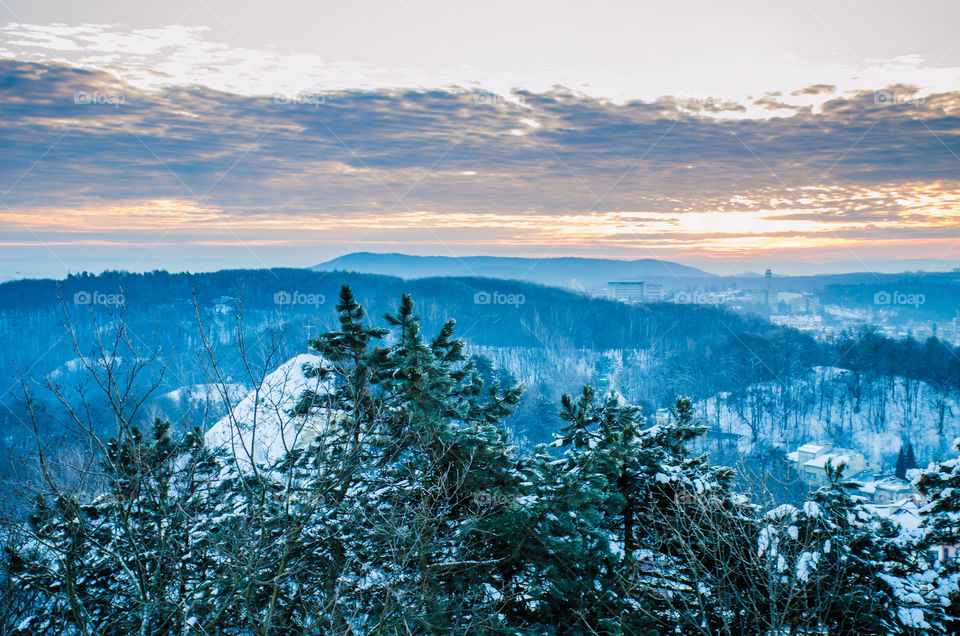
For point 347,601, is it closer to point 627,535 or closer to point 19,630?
point 19,630

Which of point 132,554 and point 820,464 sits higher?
point 132,554

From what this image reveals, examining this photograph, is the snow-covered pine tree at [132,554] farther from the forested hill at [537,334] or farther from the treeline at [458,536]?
the forested hill at [537,334]

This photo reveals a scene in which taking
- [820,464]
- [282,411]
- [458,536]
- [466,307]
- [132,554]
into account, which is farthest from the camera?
[466,307]

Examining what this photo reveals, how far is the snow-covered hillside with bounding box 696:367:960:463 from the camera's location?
221ft

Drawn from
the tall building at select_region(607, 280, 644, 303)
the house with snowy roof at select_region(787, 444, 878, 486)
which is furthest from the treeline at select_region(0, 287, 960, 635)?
the tall building at select_region(607, 280, 644, 303)

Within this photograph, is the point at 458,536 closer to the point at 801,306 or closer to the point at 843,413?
the point at 843,413

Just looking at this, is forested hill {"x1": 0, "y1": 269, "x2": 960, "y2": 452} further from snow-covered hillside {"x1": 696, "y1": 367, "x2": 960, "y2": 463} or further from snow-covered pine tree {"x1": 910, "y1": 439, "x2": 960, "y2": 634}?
snow-covered pine tree {"x1": 910, "y1": 439, "x2": 960, "y2": 634}

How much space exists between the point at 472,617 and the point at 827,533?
5.73 metres

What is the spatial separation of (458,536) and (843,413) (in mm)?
81229

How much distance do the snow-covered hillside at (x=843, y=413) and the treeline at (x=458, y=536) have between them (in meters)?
63.0

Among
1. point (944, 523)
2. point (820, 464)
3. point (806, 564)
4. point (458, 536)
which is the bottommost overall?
point (820, 464)

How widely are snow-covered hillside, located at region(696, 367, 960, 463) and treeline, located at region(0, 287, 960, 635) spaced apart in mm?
62995

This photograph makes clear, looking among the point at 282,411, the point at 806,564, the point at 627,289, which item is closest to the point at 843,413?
the point at 806,564

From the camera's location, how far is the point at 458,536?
352 inches
